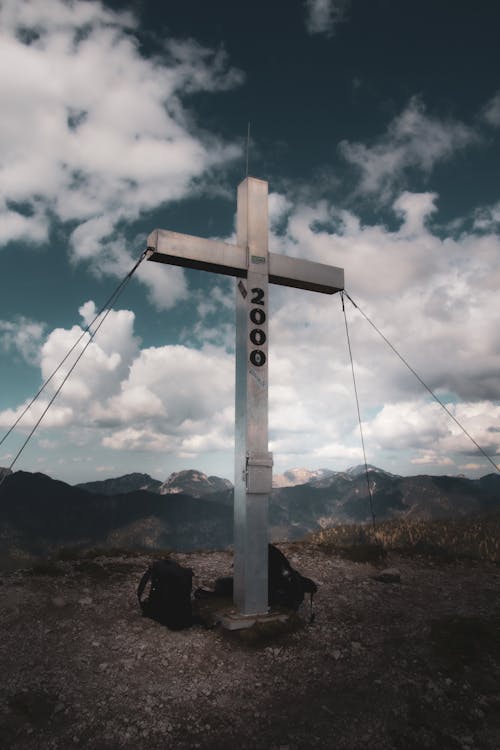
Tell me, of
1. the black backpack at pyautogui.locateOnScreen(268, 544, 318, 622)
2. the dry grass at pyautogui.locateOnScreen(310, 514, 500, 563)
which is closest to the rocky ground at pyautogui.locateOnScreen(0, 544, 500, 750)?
the black backpack at pyautogui.locateOnScreen(268, 544, 318, 622)

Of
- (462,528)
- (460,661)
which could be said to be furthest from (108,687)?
(462,528)

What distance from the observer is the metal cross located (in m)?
6.88

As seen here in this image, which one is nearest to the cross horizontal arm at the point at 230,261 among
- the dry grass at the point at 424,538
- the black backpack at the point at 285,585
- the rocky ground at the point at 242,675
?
the black backpack at the point at 285,585

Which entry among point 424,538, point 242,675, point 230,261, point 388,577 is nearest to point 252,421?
point 230,261

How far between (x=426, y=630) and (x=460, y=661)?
3.23 feet

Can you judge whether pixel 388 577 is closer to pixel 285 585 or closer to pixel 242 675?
pixel 285 585

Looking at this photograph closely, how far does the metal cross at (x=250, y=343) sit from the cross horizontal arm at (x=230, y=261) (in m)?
0.01

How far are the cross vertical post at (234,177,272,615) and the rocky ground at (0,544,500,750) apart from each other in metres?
0.76

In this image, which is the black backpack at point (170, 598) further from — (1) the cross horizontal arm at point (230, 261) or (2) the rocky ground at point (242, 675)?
(1) the cross horizontal arm at point (230, 261)

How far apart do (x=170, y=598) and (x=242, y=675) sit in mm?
1542

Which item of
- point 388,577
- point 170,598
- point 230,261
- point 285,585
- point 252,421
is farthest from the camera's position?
point 388,577

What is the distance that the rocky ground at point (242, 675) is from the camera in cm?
425

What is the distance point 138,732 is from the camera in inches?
165

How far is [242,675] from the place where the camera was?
17.5 ft
